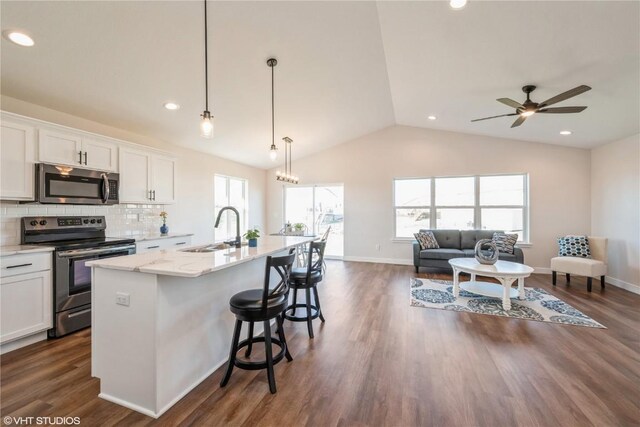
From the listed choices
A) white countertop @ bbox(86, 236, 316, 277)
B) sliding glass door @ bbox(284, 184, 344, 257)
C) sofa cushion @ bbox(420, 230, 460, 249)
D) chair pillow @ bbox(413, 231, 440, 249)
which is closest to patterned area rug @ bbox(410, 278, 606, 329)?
chair pillow @ bbox(413, 231, 440, 249)

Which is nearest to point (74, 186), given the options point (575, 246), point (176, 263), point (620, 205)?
point (176, 263)

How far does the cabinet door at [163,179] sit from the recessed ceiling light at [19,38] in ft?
6.12

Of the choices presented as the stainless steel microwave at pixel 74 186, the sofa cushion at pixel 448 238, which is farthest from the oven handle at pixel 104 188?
the sofa cushion at pixel 448 238

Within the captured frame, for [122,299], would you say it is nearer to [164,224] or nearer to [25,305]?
[25,305]

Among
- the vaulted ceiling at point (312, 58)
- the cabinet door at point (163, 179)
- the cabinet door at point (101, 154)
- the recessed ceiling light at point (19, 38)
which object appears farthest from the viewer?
the cabinet door at point (163, 179)

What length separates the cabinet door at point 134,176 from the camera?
3.70 meters

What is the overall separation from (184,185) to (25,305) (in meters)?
3.03

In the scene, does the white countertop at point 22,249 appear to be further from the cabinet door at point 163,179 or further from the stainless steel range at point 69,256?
the cabinet door at point 163,179

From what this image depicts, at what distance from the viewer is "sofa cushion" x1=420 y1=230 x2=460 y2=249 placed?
5910mm

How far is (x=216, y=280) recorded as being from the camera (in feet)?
7.54

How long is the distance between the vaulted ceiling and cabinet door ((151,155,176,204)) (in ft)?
1.65

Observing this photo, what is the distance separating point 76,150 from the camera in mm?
3152

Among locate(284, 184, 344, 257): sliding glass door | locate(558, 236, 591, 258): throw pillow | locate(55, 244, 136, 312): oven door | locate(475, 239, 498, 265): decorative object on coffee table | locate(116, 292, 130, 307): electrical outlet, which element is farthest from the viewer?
locate(284, 184, 344, 257): sliding glass door

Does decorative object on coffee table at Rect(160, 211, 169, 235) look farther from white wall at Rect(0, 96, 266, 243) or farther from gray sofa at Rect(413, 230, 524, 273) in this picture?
gray sofa at Rect(413, 230, 524, 273)
